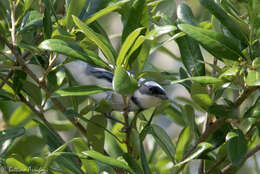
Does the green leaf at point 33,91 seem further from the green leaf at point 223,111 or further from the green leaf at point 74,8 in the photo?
the green leaf at point 223,111

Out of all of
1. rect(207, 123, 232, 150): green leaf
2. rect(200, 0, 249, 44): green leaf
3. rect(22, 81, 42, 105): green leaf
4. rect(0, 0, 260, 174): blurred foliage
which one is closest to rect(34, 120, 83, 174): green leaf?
rect(0, 0, 260, 174): blurred foliage

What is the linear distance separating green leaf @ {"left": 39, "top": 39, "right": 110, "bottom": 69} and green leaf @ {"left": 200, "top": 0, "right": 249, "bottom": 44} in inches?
13.6

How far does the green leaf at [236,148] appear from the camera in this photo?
1.35 meters

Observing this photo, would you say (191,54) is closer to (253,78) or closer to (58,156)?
(253,78)

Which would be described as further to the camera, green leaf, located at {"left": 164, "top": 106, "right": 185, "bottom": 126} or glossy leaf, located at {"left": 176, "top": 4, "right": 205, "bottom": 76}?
green leaf, located at {"left": 164, "top": 106, "right": 185, "bottom": 126}

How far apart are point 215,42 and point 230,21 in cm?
8

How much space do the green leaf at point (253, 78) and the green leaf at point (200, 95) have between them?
0.70 ft

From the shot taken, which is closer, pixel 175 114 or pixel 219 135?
pixel 219 135

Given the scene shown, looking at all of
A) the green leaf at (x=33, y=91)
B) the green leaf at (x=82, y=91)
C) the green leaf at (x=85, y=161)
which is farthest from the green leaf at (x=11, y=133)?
the green leaf at (x=82, y=91)

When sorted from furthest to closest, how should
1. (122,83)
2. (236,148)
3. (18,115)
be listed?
(18,115)
(236,148)
(122,83)

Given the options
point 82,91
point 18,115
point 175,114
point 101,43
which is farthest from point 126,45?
point 18,115

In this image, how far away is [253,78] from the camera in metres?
1.21

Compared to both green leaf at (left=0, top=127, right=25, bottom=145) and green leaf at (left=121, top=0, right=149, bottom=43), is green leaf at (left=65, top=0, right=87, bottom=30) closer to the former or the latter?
green leaf at (left=121, top=0, right=149, bottom=43)

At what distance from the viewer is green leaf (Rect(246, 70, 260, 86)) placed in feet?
3.91
